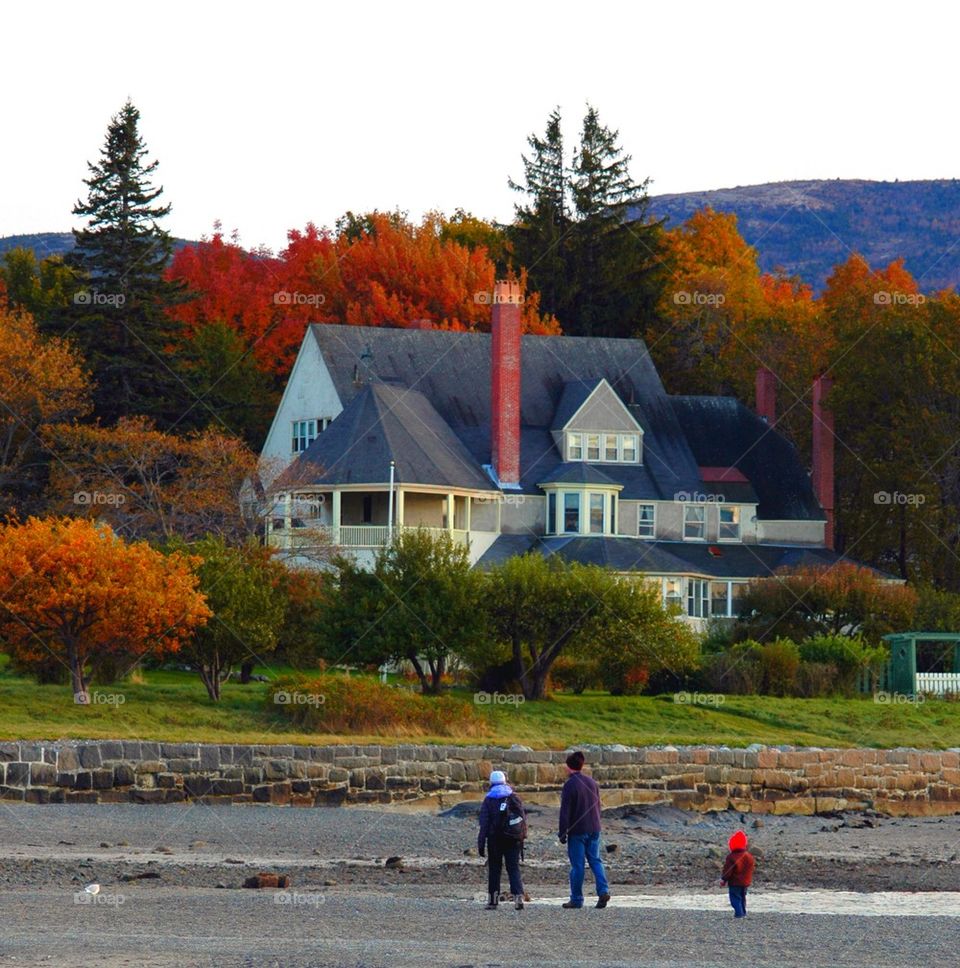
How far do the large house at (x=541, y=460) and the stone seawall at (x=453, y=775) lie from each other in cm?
2161

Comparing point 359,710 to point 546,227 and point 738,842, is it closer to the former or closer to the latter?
point 738,842

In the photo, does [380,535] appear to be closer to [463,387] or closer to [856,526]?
[463,387]

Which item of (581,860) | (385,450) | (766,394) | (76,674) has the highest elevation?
(766,394)

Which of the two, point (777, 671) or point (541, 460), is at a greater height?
point (541, 460)

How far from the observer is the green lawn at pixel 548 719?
130ft

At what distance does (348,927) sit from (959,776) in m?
24.0

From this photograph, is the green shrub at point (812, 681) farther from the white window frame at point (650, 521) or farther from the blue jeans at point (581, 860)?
the blue jeans at point (581, 860)

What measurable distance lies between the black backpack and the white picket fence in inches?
1388

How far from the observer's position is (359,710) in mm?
42531

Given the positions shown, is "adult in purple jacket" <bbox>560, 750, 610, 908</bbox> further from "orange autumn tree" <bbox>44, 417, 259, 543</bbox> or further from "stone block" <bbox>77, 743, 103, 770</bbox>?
"orange autumn tree" <bbox>44, 417, 259, 543</bbox>

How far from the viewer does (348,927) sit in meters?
21.3

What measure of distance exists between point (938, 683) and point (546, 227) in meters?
36.7

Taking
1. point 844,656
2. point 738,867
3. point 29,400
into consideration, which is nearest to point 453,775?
point 738,867

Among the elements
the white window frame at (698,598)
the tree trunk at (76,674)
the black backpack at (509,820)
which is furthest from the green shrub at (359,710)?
the white window frame at (698,598)
